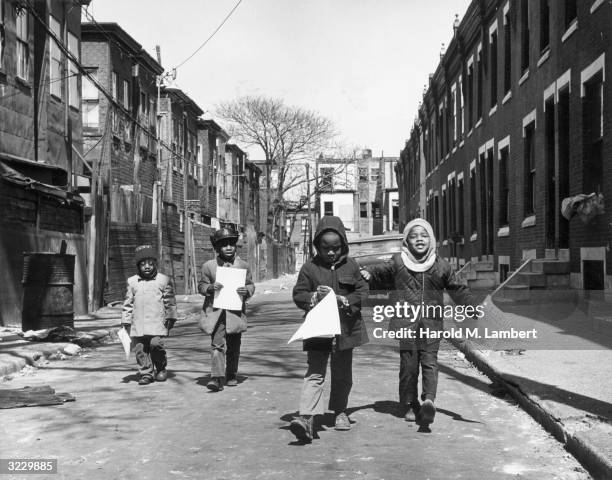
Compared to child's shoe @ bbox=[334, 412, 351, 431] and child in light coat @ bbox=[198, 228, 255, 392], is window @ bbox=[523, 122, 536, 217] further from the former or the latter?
child's shoe @ bbox=[334, 412, 351, 431]

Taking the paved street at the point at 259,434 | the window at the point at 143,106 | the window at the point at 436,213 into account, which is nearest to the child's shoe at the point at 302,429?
the paved street at the point at 259,434

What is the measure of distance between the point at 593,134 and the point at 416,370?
28.1ft

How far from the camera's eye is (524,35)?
64.0 feet

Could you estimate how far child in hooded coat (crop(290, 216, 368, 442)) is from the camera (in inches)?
246

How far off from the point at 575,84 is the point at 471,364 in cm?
657

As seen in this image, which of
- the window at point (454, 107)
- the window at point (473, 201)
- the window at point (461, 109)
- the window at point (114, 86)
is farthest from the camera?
the window at point (454, 107)

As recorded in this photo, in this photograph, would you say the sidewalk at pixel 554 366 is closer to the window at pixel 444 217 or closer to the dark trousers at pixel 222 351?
the dark trousers at pixel 222 351

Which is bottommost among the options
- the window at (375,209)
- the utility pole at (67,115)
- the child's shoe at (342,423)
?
the child's shoe at (342,423)

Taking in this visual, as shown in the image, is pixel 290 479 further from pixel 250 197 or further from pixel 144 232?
pixel 250 197

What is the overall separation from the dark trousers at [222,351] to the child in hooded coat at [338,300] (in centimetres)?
212

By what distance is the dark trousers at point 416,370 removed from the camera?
663 cm

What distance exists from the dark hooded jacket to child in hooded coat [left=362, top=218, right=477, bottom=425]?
0.74 ft

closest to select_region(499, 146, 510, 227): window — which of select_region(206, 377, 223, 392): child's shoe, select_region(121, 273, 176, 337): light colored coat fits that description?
select_region(121, 273, 176, 337): light colored coat

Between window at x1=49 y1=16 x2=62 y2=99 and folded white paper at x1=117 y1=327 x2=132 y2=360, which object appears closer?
folded white paper at x1=117 y1=327 x2=132 y2=360
